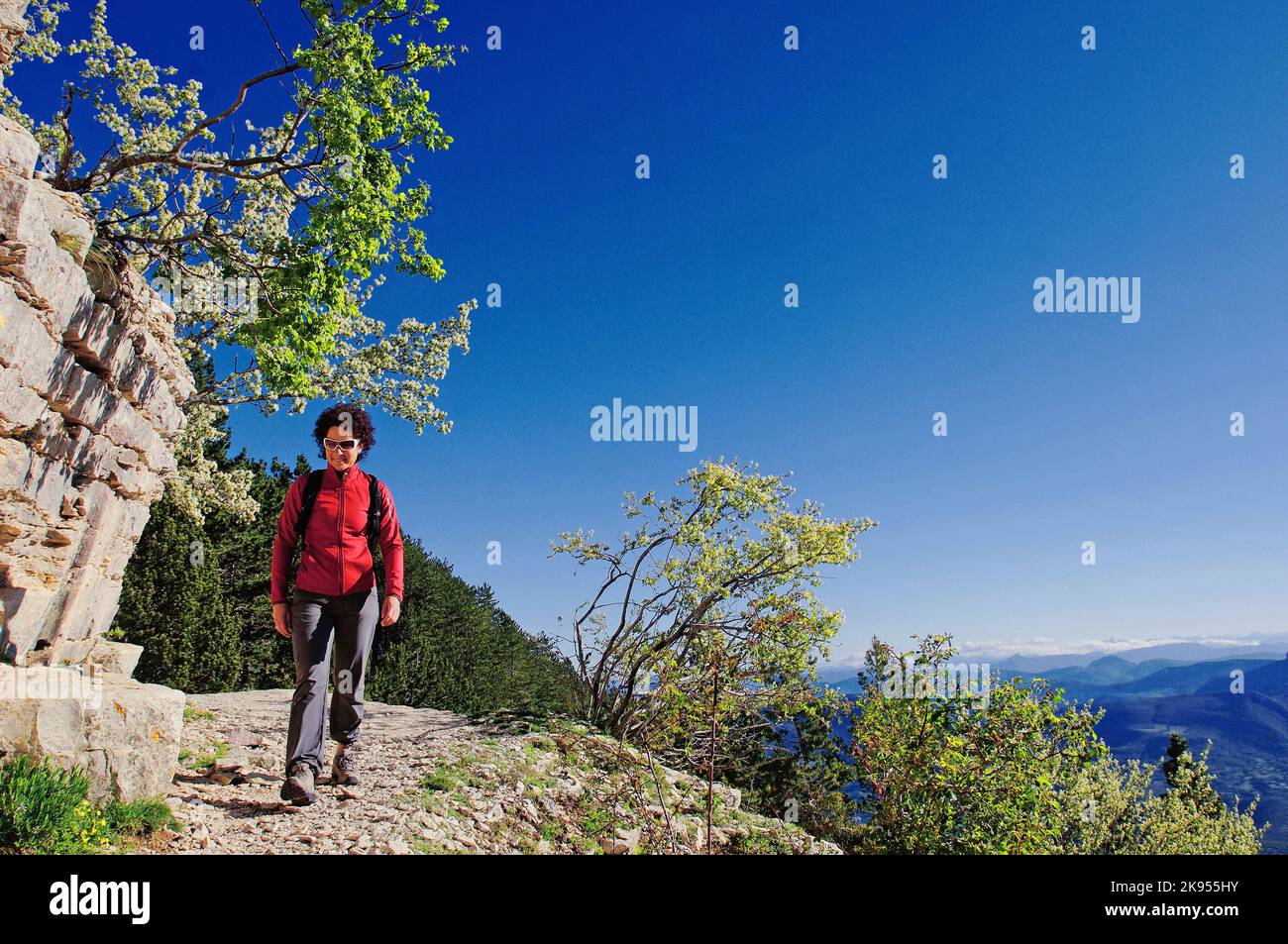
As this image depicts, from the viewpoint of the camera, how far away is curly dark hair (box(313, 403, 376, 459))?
587 centimetres

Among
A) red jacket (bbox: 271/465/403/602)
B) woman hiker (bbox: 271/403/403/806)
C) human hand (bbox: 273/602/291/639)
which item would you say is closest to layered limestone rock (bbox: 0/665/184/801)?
woman hiker (bbox: 271/403/403/806)

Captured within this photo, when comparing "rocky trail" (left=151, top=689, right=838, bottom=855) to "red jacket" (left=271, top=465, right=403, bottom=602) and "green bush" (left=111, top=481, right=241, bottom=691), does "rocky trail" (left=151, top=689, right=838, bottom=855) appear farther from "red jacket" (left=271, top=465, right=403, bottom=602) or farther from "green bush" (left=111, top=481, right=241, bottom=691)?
"green bush" (left=111, top=481, right=241, bottom=691)

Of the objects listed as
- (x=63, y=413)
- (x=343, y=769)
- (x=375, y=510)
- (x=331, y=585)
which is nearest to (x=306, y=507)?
(x=375, y=510)

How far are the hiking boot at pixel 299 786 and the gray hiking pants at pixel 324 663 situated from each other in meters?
0.06

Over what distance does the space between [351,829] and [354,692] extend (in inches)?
41.6

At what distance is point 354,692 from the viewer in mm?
5762

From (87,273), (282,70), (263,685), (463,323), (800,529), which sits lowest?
(263,685)

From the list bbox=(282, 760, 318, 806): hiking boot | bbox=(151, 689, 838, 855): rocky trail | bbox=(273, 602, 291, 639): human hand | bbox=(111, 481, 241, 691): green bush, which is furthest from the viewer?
bbox=(111, 481, 241, 691): green bush

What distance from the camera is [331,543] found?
5.61 meters

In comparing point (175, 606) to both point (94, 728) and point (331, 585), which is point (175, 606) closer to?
point (94, 728)

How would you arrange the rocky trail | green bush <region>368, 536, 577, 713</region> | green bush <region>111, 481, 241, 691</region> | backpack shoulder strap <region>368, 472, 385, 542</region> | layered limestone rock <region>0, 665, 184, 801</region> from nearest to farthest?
layered limestone rock <region>0, 665, 184, 801</region> < the rocky trail < backpack shoulder strap <region>368, 472, 385, 542</region> < green bush <region>111, 481, 241, 691</region> < green bush <region>368, 536, 577, 713</region>

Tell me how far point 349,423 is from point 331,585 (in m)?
1.41
